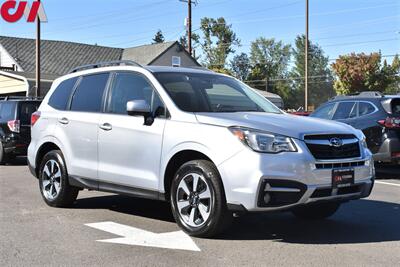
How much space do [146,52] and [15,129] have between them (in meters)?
30.5

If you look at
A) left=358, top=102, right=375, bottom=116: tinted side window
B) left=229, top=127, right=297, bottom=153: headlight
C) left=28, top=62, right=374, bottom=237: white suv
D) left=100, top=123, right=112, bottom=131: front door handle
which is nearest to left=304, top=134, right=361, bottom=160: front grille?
left=28, top=62, right=374, bottom=237: white suv

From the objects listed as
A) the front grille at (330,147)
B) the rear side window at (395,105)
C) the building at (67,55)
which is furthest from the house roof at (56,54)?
the front grille at (330,147)

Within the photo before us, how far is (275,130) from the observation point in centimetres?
550

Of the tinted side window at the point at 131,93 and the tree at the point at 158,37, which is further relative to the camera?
the tree at the point at 158,37

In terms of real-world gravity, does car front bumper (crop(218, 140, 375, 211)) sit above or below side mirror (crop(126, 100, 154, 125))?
below

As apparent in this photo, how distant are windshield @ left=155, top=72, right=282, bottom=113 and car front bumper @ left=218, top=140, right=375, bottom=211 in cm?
106

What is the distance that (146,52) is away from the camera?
4419cm

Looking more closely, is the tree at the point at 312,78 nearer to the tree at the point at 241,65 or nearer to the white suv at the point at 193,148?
the tree at the point at 241,65

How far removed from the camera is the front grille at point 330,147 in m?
5.54

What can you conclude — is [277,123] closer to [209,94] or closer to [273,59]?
[209,94]

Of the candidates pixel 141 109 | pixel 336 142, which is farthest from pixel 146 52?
pixel 336 142

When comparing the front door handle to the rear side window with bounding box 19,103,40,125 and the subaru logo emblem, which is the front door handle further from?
the rear side window with bounding box 19,103,40,125

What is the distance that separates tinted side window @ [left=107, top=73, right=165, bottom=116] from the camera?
6.46 meters

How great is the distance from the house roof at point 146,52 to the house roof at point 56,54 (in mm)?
1070
